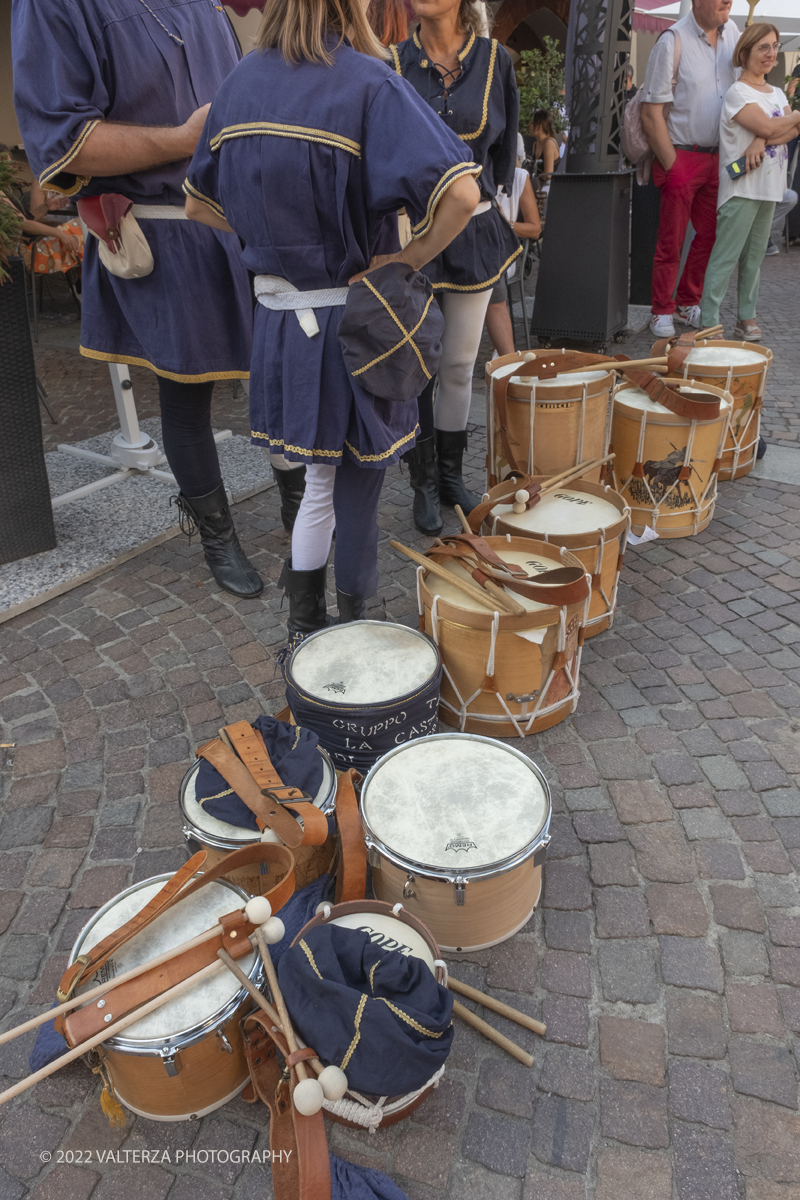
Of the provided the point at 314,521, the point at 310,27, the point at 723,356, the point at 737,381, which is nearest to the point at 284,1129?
the point at 314,521

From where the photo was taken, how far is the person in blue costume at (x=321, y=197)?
1.95 meters

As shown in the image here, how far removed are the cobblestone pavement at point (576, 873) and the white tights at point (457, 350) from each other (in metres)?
0.64

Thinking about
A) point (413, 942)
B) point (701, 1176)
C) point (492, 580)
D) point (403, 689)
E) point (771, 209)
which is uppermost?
point (771, 209)

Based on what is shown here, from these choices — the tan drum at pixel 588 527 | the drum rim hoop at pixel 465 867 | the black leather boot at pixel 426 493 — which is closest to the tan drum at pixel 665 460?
the tan drum at pixel 588 527

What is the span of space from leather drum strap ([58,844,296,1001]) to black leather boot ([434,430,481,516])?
235 cm

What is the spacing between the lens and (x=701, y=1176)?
1.56m

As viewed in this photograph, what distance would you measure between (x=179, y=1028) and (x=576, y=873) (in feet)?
3.74

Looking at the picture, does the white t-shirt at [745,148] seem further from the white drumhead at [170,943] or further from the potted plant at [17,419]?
the white drumhead at [170,943]

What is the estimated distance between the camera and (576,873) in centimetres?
222

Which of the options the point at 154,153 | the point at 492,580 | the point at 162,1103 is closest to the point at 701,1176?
the point at 162,1103

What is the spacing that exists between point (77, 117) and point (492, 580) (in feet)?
6.12

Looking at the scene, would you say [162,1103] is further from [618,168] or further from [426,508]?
[618,168]

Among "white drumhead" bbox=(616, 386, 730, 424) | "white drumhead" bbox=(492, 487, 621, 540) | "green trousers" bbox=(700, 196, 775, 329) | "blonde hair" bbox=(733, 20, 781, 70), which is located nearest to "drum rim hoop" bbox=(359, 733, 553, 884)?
"white drumhead" bbox=(492, 487, 621, 540)

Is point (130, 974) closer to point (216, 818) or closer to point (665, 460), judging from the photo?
point (216, 818)
